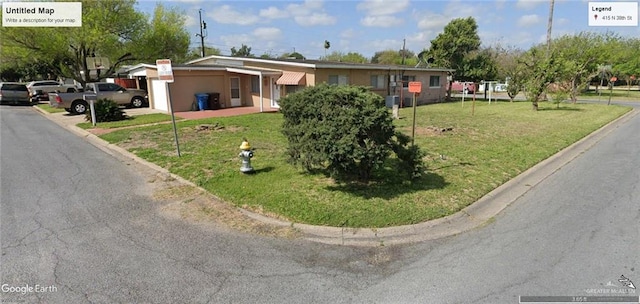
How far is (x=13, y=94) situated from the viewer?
2266 cm

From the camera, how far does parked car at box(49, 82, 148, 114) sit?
17.0 m

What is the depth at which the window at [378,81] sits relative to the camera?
21.1 metres

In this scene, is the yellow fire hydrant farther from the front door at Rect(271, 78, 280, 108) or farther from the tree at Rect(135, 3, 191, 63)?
the tree at Rect(135, 3, 191, 63)

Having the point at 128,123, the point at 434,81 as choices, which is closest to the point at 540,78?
the point at 434,81

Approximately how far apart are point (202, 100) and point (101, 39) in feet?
32.3

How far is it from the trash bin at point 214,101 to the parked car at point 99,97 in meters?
5.30

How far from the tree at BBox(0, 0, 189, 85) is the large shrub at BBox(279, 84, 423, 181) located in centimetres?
2213

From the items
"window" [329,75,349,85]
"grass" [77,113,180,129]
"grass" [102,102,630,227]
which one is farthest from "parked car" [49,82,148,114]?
"window" [329,75,349,85]

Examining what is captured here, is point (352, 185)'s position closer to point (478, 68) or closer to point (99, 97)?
point (99, 97)

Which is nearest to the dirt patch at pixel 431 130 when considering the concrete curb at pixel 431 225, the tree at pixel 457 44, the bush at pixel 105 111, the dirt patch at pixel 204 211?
the concrete curb at pixel 431 225

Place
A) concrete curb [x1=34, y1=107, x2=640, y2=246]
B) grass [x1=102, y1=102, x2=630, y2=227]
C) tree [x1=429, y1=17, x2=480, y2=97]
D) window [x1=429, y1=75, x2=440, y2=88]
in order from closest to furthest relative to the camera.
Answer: concrete curb [x1=34, y1=107, x2=640, y2=246]
grass [x1=102, y1=102, x2=630, y2=227]
window [x1=429, y1=75, x2=440, y2=88]
tree [x1=429, y1=17, x2=480, y2=97]

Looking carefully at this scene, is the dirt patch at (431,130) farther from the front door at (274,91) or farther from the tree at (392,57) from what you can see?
the tree at (392,57)

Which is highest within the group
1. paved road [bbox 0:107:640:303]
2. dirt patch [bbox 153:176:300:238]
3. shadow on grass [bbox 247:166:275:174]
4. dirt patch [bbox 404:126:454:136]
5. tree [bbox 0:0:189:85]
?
tree [bbox 0:0:189:85]

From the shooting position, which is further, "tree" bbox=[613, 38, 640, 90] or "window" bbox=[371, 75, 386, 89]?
"tree" bbox=[613, 38, 640, 90]
